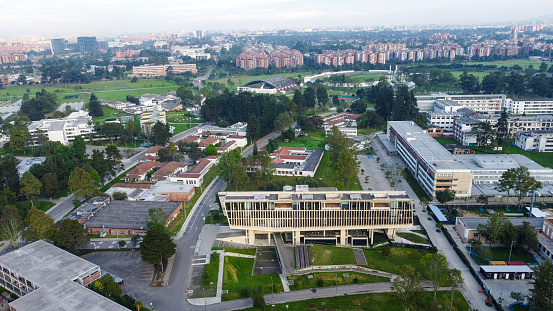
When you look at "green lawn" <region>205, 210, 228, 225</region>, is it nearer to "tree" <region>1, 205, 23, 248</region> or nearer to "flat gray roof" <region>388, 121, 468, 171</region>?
A: "tree" <region>1, 205, 23, 248</region>

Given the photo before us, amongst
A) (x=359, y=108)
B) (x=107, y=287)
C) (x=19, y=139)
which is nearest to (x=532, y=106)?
(x=359, y=108)

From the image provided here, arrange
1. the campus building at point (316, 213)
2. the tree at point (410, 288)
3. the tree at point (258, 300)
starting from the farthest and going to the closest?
the campus building at point (316, 213) < the tree at point (258, 300) < the tree at point (410, 288)

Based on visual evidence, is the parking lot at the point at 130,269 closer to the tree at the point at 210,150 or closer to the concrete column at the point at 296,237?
the concrete column at the point at 296,237

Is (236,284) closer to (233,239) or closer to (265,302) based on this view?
(265,302)

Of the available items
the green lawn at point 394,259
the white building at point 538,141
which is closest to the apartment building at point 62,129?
the green lawn at point 394,259

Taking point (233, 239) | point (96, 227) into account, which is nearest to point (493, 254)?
point (233, 239)

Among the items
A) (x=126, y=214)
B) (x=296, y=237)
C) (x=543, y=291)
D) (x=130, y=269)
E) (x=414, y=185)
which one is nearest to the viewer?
(x=543, y=291)

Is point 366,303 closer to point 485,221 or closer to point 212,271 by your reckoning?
point 212,271
